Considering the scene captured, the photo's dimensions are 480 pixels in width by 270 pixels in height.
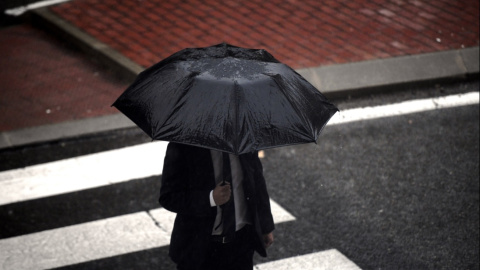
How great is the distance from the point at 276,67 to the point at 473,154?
3.67 m

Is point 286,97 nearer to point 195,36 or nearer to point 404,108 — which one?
point 404,108

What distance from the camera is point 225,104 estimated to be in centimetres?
353

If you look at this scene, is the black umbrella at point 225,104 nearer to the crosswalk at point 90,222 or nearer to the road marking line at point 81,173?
the crosswalk at point 90,222

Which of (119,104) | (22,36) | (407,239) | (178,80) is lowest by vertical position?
(22,36)

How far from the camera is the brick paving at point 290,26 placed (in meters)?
8.90

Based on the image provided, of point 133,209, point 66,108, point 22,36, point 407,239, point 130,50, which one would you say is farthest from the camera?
point 22,36

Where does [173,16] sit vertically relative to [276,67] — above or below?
below

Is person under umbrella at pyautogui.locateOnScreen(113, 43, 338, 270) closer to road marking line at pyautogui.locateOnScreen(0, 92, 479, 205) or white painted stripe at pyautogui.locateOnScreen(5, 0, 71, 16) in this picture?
road marking line at pyautogui.locateOnScreen(0, 92, 479, 205)

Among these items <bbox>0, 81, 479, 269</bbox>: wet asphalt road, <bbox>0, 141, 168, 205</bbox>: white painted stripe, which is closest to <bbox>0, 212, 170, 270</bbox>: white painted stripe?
<bbox>0, 81, 479, 269</bbox>: wet asphalt road

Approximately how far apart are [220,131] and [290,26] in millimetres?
6277

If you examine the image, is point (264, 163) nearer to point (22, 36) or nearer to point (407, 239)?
point (407, 239)

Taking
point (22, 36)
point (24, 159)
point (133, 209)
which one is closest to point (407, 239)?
point (133, 209)

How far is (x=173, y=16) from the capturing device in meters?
9.89

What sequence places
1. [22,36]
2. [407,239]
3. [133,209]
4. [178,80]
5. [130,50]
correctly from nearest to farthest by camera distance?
[178,80]
[407,239]
[133,209]
[130,50]
[22,36]
